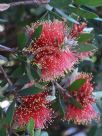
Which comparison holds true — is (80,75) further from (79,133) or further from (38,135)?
(79,133)

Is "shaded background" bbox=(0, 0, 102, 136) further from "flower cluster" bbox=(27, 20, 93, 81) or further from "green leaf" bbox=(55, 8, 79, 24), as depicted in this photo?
"flower cluster" bbox=(27, 20, 93, 81)

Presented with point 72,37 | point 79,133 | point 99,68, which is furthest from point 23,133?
point 79,133

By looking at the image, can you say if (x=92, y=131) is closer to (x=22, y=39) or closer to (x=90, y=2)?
(x=90, y=2)

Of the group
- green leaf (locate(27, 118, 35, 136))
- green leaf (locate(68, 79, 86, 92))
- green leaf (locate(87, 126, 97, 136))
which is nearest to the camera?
green leaf (locate(27, 118, 35, 136))

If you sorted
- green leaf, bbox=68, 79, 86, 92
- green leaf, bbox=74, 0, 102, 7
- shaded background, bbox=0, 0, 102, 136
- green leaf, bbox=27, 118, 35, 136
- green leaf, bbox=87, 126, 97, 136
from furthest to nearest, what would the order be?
green leaf, bbox=87, 126, 97, 136 < shaded background, bbox=0, 0, 102, 136 < green leaf, bbox=74, 0, 102, 7 < green leaf, bbox=68, 79, 86, 92 < green leaf, bbox=27, 118, 35, 136

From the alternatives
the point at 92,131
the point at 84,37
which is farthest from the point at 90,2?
the point at 92,131

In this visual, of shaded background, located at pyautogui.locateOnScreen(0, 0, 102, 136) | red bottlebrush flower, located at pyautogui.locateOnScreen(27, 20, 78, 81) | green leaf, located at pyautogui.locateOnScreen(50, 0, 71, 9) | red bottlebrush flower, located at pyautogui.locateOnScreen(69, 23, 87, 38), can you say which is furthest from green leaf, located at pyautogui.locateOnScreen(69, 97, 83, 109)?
shaded background, located at pyautogui.locateOnScreen(0, 0, 102, 136)

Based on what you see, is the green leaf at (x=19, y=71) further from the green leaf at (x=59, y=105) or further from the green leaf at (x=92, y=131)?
the green leaf at (x=92, y=131)
